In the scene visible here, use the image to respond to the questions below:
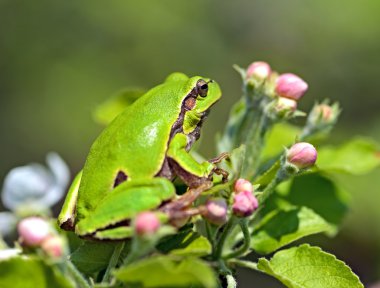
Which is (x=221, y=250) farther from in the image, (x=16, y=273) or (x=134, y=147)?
(x=16, y=273)

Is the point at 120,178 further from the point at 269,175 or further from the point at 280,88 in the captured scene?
the point at 280,88

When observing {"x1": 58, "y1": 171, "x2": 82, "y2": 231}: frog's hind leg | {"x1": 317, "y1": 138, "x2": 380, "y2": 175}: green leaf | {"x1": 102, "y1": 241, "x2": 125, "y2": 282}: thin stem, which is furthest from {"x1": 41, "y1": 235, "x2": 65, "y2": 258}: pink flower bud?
{"x1": 317, "y1": 138, "x2": 380, "y2": 175}: green leaf

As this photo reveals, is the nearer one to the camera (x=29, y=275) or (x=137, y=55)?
(x=29, y=275)

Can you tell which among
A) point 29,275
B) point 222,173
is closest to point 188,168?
point 222,173

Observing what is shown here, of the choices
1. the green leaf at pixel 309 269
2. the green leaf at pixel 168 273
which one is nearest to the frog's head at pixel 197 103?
the green leaf at pixel 309 269

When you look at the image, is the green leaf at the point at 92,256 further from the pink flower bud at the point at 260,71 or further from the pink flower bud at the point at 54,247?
the pink flower bud at the point at 260,71

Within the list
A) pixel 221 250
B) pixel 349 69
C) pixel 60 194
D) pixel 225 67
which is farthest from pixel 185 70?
pixel 221 250
